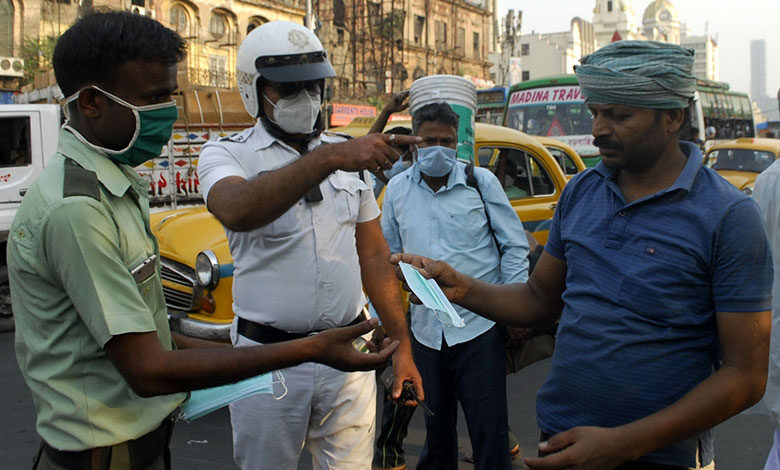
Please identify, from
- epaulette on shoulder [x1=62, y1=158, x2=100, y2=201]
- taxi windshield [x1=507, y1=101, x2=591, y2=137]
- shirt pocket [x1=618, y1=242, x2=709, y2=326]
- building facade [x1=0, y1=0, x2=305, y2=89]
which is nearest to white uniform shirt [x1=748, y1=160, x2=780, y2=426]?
shirt pocket [x1=618, y1=242, x2=709, y2=326]

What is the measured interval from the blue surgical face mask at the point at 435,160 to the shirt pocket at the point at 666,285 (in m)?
1.89

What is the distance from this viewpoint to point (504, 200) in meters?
3.78

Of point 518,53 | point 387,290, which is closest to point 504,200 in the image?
point 387,290

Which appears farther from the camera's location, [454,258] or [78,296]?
[454,258]

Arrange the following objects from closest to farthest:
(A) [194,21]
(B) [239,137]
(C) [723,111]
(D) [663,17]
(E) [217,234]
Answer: (B) [239,137]
(E) [217,234]
(C) [723,111]
(A) [194,21]
(D) [663,17]

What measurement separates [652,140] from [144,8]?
29934 mm

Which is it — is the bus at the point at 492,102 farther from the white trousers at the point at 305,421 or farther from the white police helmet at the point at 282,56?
the white trousers at the point at 305,421

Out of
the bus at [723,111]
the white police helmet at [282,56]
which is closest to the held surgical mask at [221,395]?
the white police helmet at [282,56]

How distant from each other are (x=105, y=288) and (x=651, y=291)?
4.42ft

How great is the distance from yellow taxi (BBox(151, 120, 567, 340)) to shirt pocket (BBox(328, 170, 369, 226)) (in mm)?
2518

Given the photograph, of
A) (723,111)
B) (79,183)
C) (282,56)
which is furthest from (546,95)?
(723,111)

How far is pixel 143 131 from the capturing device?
73.2 inches

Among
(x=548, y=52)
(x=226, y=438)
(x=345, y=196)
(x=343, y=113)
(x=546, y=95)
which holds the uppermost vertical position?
(x=548, y=52)

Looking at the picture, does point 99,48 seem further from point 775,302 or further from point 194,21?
point 194,21
